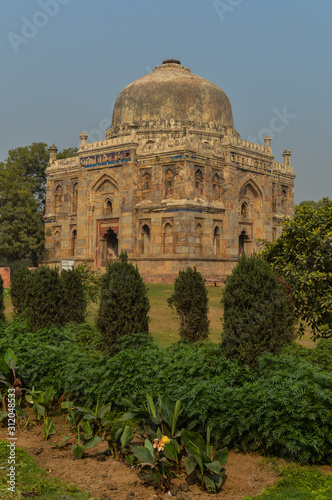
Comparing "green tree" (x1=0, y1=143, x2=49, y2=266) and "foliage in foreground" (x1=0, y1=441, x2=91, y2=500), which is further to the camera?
"green tree" (x1=0, y1=143, x2=49, y2=266)

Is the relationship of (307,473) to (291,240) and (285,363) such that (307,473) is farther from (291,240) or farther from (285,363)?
(291,240)

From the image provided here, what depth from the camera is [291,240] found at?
11.3m

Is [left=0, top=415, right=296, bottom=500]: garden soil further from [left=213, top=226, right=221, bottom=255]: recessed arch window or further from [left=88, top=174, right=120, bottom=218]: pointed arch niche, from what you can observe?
[left=88, top=174, right=120, bottom=218]: pointed arch niche

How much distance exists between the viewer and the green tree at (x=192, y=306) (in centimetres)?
1376

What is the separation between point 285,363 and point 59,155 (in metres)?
34.9

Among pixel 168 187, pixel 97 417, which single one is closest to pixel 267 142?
pixel 168 187

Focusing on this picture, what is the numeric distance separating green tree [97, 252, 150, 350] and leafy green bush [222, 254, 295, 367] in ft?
7.30

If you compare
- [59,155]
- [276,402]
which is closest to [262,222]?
[59,155]

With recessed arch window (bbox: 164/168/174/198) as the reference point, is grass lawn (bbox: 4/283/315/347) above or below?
below

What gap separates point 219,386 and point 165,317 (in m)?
11.5

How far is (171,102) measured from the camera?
Result: 1266 inches

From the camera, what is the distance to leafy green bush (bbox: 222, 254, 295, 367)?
8461 millimetres

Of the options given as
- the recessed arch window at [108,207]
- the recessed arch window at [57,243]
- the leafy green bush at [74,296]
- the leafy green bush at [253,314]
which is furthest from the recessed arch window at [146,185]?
the leafy green bush at [253,314]

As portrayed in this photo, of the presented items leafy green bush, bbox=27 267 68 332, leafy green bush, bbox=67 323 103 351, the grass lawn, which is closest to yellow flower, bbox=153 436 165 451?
leafy green bush, bbox=67 323 103 351
